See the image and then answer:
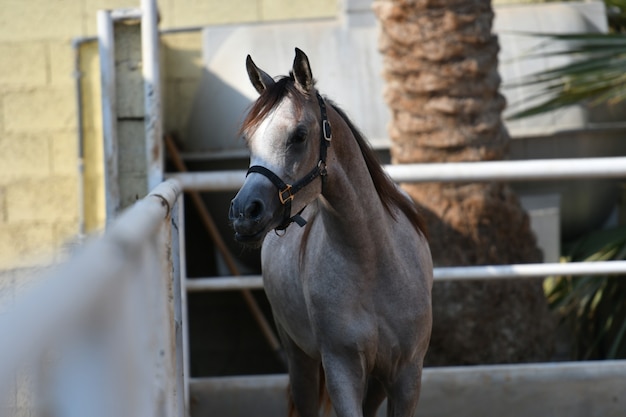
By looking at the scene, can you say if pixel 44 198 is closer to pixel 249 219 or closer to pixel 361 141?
pixel 361 141

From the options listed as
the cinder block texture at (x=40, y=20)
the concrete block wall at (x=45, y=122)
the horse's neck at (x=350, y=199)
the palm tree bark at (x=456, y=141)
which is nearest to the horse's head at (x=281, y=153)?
the horse's neck at (x=350, y=199)

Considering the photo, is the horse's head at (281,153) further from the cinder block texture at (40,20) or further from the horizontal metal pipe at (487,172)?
the cinder block texture at (40,20)

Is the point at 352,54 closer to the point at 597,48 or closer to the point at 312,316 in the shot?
the point at 597,48

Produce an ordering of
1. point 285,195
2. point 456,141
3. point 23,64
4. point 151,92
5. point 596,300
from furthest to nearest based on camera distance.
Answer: point 23,64 → point 596,300 → point 456,141 → point 151,92 → point 285,195

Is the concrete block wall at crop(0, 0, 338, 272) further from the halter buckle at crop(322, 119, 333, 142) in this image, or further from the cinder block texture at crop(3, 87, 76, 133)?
the halter buckle at crop(322, 119, 333, 142)

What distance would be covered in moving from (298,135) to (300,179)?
124 millimetres

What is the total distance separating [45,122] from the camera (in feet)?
21.6

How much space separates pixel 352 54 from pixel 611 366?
286 cm

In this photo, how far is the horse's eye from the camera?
2.52 meters

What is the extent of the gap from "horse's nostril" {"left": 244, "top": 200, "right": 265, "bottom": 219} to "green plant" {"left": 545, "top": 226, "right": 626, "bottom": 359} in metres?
3.21

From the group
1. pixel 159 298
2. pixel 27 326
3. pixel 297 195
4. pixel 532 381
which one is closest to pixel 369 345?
pixel 297 195

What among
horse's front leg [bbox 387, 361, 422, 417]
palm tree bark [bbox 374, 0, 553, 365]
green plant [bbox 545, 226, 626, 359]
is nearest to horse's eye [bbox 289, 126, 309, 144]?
horse's front leg [bbox 387, 361, 422, 417]

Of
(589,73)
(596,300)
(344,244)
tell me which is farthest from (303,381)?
(596,300)

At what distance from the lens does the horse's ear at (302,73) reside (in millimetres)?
2539
